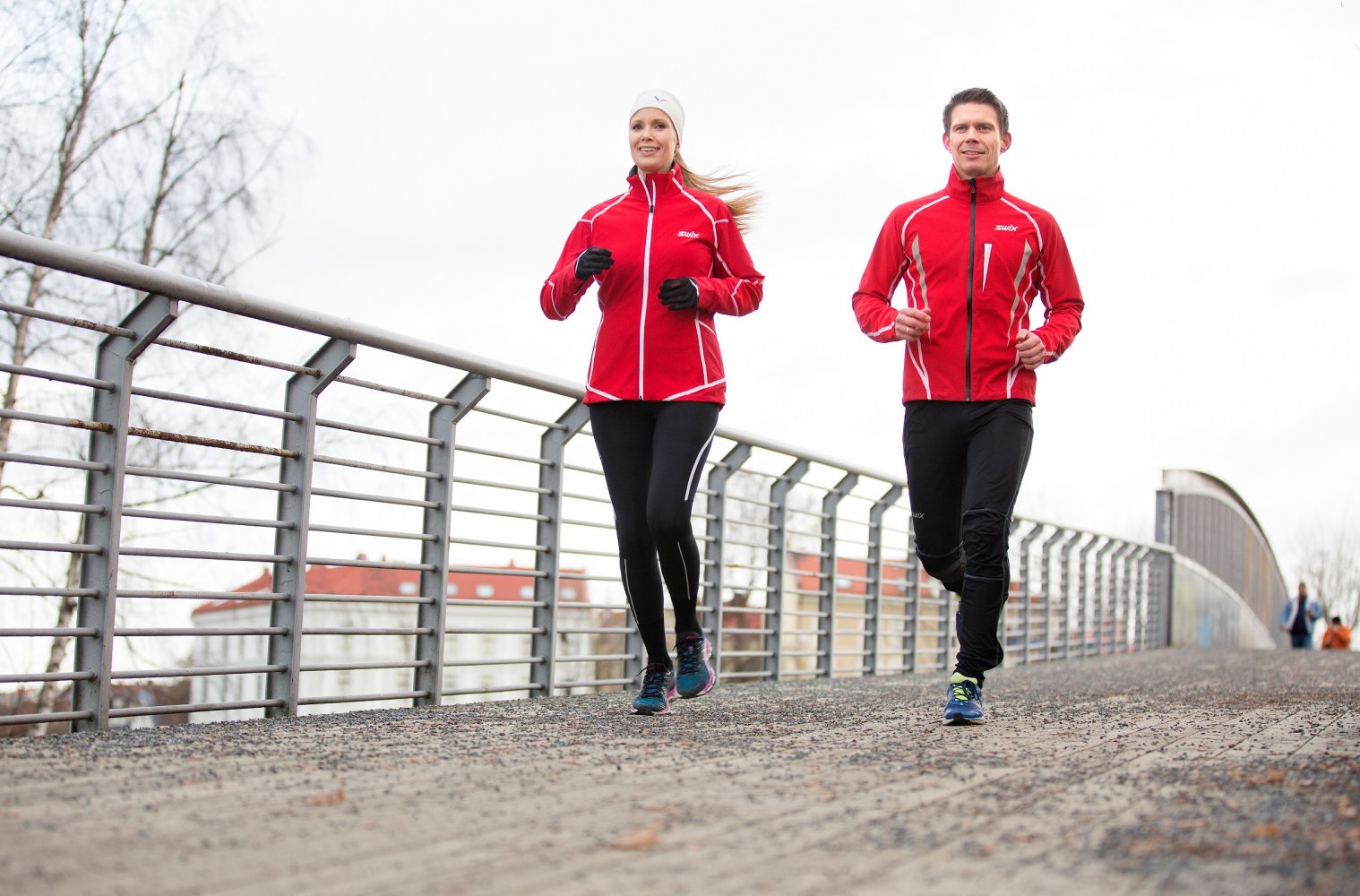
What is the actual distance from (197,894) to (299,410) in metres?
2.97

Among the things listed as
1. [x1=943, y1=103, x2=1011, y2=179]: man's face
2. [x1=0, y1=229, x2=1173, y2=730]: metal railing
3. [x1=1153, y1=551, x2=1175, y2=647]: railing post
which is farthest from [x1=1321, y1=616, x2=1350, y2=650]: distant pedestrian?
[x1=943, y1=103, x2=1011, y2=179]: man's face

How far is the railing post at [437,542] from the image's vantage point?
5.05 metres

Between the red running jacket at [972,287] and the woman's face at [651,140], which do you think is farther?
the woman's face at [651,140]

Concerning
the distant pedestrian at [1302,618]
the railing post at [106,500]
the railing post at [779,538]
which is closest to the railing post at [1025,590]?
the railing post at [779,538]

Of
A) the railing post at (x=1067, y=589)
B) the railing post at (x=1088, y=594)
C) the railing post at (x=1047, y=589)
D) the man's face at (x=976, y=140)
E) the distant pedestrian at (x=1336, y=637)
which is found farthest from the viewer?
the distant pedestrian at (x=1336, y=637)

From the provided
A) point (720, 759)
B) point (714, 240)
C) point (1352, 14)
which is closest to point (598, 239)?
point (714, 240)

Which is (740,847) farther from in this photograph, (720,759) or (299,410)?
(299,410)

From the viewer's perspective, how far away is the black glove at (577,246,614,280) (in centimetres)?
432

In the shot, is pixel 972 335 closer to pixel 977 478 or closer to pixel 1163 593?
pixel 977 478

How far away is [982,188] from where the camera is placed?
14.9ft

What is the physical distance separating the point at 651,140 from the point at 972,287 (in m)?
1.11

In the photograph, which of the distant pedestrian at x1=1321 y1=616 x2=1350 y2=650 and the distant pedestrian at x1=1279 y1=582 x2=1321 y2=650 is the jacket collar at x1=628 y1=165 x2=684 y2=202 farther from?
the distant pedestrian at x1=1279 y1=582 x2=1321 y2=650

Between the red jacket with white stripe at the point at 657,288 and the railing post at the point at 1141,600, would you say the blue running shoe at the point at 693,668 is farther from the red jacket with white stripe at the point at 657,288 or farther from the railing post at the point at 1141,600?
the railing post at the point at 1141,600

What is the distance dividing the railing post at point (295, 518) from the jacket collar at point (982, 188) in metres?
1.98
